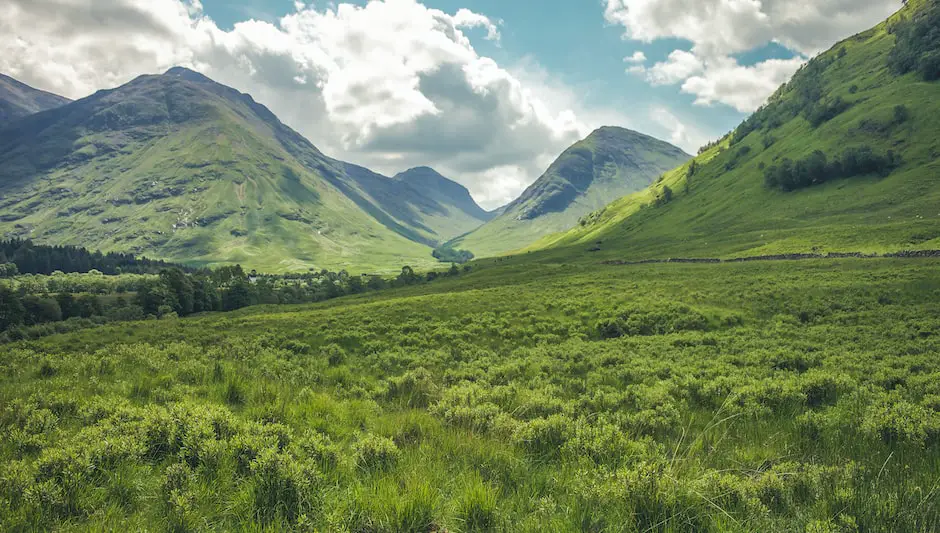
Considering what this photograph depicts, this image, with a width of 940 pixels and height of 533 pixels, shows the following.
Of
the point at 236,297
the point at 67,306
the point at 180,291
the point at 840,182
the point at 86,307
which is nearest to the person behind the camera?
the point at 180,291

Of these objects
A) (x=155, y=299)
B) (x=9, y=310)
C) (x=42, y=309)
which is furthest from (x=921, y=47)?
(x=9, y=310)

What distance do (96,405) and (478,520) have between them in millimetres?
7940

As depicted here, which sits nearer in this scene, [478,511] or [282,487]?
[478,511]

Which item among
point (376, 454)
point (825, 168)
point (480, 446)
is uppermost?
point (825, 168)

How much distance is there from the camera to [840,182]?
13250 centimetres

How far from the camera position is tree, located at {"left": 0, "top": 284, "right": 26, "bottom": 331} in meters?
91.0

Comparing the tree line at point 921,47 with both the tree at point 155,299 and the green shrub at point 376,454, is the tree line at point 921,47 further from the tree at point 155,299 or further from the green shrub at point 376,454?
the tree at point 155,299

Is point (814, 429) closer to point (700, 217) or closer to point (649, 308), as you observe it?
point (649, 308)

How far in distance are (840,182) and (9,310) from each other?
229 m

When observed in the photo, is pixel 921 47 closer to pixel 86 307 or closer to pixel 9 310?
pixel 86 307

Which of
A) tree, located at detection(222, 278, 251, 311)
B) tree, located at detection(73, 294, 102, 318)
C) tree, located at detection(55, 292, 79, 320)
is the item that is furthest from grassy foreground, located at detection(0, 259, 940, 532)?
tree, located at detection(55, 292, 79, 320)

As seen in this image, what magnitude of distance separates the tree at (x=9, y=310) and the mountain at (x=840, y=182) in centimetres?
15482

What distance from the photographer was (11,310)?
305 feet

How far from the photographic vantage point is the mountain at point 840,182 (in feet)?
285
